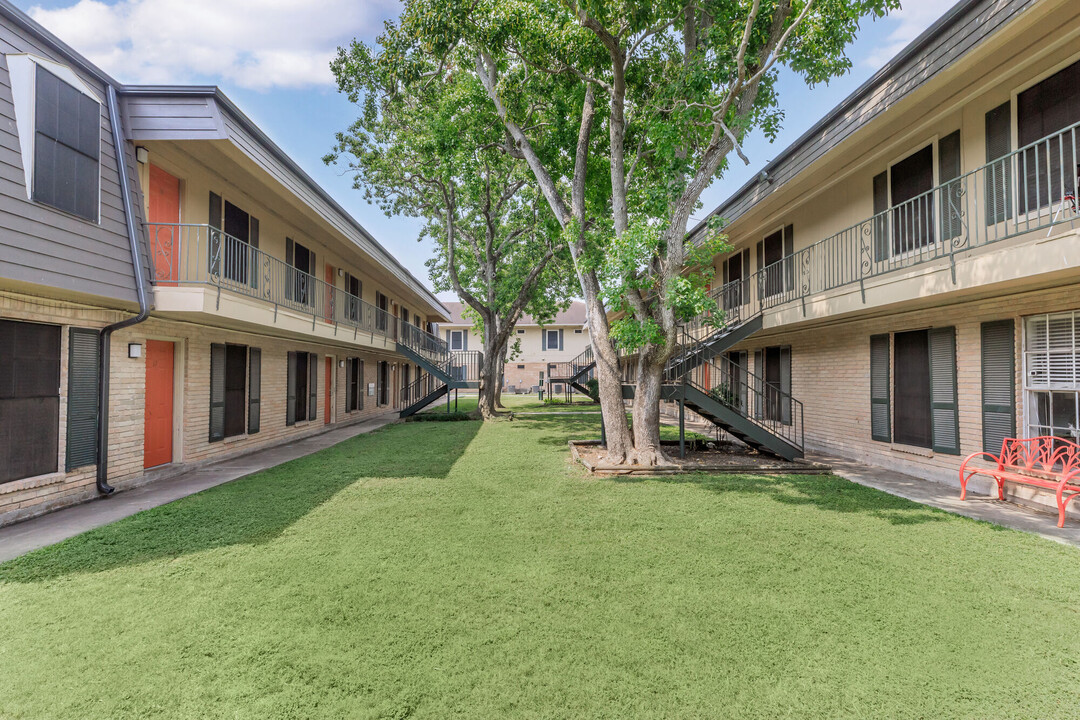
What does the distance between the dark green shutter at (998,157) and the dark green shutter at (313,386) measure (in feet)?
50.4

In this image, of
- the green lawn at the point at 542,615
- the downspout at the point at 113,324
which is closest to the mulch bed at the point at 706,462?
the green lawn at the point at 542,615

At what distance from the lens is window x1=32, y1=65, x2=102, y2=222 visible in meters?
5.80

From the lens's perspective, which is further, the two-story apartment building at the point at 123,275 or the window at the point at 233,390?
the window at the point at 233,390

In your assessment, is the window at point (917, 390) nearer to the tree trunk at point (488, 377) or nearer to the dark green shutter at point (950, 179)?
the dark green shutter at point (950, 179)

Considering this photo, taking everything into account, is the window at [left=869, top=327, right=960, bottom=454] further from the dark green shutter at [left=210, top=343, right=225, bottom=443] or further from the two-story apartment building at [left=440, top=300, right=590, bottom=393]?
the two-story apartment building at [left=440, top=300, right=590, bottom=393]

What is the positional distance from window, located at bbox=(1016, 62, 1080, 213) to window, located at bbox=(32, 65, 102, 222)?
11748 millimetres

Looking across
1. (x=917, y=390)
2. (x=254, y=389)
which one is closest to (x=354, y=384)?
(x=254, y=389)

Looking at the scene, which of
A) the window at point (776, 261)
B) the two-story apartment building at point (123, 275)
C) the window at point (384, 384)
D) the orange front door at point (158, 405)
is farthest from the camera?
the window at point (384, 384)

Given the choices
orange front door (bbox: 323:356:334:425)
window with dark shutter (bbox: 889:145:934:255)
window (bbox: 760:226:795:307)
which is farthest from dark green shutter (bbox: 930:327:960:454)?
orange front door (bbox: 323:356:334:425)

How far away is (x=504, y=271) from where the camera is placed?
68.2 ft

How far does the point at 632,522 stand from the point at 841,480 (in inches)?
179

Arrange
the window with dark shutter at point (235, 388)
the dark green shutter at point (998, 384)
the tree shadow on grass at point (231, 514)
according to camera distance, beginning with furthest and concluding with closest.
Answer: the window with dark shutter at point (235, 388) → the dark green shutter at point (998, 384) → the tree shadow on grass at point (231, 514)

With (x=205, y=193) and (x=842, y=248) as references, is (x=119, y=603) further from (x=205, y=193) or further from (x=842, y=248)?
(x=842, y=248)

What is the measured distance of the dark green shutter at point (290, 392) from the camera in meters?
12.8
